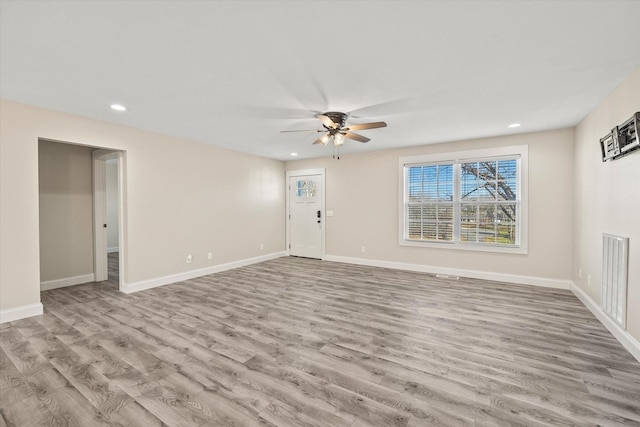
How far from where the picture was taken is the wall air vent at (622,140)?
2373 mm

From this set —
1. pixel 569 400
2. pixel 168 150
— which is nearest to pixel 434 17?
pixel 569 400

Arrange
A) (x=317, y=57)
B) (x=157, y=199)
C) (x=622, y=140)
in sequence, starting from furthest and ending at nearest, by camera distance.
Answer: (x=157, y=199) < (x=622, y=140) < (x=317, y=57)

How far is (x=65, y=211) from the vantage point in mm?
4656

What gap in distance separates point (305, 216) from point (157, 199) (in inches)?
132

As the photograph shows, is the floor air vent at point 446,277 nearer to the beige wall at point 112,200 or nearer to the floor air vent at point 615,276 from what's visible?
the floor air vent at point 615,276

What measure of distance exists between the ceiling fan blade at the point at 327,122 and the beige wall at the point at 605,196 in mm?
2728

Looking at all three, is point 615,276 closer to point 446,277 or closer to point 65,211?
point 446,277

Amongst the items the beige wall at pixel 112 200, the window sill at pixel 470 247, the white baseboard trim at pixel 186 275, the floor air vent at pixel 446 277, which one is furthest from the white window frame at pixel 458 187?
the beige wall at pixel 112 200

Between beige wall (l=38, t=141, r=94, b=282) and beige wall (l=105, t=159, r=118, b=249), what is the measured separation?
141 inches

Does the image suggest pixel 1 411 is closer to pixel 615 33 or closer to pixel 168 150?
pixel 168 150

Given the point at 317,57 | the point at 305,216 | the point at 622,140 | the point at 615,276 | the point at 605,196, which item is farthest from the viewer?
the point at 305,216

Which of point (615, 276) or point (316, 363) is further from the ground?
point (615, 276)

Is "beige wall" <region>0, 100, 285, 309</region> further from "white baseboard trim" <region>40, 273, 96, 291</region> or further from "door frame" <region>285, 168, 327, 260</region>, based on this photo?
"white baseboard trim" <region>40, 273, 96, 291</region>

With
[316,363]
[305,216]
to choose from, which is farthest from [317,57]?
[305,216]
